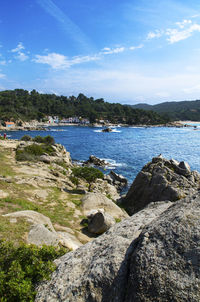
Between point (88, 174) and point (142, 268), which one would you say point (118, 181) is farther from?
point (142, 268)

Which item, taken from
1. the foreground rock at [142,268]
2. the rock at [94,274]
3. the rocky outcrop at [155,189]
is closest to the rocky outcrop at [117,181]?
the rocky outcrop at [155,189]

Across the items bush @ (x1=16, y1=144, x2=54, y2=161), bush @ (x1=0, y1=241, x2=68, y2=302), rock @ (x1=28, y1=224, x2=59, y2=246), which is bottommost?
bush @ (x1=16, y1=144, x2=54, y2=161)

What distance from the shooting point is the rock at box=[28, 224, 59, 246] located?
8.11 m

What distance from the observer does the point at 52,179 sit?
24.4 m

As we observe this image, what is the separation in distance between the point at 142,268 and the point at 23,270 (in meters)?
3.52

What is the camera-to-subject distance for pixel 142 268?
443 cm

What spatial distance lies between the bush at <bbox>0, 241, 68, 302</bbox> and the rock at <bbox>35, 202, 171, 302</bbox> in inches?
9.9

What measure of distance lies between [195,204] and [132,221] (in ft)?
8.81

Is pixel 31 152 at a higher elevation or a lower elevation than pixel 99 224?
higher

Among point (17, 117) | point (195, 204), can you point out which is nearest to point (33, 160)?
point (195, 204)

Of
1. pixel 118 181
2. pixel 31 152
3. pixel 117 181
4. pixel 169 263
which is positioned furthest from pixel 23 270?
pixel 31 152

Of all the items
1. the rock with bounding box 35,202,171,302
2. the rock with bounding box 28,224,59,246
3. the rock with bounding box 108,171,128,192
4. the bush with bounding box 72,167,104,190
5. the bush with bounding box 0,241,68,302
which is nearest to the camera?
the rock with bounding box 35,202,171,302

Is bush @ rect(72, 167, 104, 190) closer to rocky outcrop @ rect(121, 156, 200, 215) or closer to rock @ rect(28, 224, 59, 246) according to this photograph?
rocky outcrop @ rect(121, 156, 200, 215)

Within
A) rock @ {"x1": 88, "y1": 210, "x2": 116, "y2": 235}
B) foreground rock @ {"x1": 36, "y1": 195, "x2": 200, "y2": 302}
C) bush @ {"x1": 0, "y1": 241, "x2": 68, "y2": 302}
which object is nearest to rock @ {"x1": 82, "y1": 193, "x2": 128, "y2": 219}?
rock @ {"x1": 88, "y1": 210, "x2": 116, "y2": 235}
